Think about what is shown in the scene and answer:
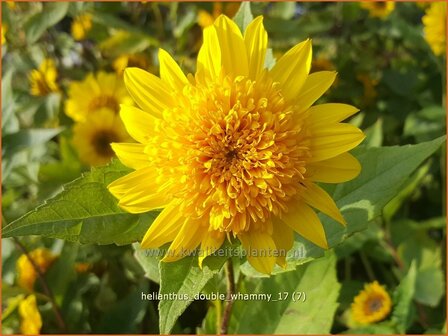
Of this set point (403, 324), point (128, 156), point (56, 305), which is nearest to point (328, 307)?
point (403, 324)

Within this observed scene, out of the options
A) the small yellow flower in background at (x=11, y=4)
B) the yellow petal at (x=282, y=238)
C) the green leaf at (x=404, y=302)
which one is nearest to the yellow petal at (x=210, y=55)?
the yellow petal at (x=282, y=238)

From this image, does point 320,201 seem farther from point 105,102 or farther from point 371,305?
point 105,102

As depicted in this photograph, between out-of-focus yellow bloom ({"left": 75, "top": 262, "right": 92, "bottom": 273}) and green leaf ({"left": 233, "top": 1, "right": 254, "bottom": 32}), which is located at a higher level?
green leaf ({"left": 233, "top": 1, "right": 254, "bottom": 32})

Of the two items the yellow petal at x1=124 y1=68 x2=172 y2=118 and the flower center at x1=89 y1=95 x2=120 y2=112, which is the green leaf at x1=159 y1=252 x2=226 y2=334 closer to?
the yellow petal at x1=124 y1=68 x2=172 y2=118

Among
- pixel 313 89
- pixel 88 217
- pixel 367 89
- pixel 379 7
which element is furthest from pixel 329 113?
pixel 379 7

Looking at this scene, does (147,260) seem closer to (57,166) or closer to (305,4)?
(57,166)

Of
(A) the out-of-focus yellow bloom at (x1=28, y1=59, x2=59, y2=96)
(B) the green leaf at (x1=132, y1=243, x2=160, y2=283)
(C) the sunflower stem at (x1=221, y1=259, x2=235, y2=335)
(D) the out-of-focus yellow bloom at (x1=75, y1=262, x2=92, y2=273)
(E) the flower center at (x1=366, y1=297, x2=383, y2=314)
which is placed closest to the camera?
(C) the sunflower stem at (x1=221, y1=259, x2=235, y2=335)

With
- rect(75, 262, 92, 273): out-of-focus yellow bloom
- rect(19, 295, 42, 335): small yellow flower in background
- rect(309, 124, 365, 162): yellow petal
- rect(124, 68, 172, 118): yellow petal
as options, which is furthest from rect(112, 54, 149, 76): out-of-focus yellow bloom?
rect(309, 124, 365, 162): yellow petal

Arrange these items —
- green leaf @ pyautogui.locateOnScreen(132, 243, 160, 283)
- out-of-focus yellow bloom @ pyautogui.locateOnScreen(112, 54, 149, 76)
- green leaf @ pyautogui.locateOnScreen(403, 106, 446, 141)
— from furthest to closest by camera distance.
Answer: out-of-focus yellow bloom @ pyautogui.locateOnScreen(112, 54, 149, 76)
green leaf @ pyautogui.locateOnScreen(403, 106, 446, 141)
green leaf @ pyautogui.locateOnScreen(132, 243, 160, 283)
